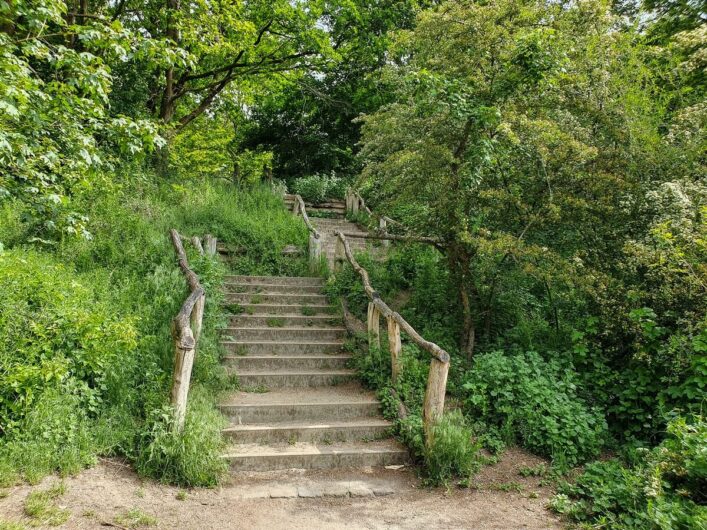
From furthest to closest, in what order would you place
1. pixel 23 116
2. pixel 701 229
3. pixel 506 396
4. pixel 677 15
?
pixel 677 15
pixel 506 396
pixel 701 229
pixel 23 116

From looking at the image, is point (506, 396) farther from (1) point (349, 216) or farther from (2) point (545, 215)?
(1) point (349, 216)

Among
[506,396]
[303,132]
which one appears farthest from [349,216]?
[506,396]

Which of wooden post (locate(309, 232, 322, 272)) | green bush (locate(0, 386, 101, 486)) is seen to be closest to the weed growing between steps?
green bush (locate(0, 386, 101, 486))

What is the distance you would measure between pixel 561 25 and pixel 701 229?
3.48 meters

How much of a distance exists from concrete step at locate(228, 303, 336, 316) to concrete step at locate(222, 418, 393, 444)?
10.5 feet

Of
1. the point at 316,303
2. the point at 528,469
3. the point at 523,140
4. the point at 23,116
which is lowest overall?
the point at 528,469

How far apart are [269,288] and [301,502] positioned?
5.56 m

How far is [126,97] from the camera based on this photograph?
1244 cm

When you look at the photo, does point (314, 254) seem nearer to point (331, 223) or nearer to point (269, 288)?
point (269, 288)

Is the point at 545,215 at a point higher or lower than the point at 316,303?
higher

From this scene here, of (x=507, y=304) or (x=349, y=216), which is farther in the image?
(x=349, y=216)

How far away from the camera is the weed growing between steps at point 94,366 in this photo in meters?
4.48

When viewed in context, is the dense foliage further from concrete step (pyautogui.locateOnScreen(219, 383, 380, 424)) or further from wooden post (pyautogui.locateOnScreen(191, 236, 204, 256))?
wooden post (pyautogui.locateOnScreen(191, 236, 204, 256))

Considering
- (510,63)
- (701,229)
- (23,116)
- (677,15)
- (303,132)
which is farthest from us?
(303,132)
